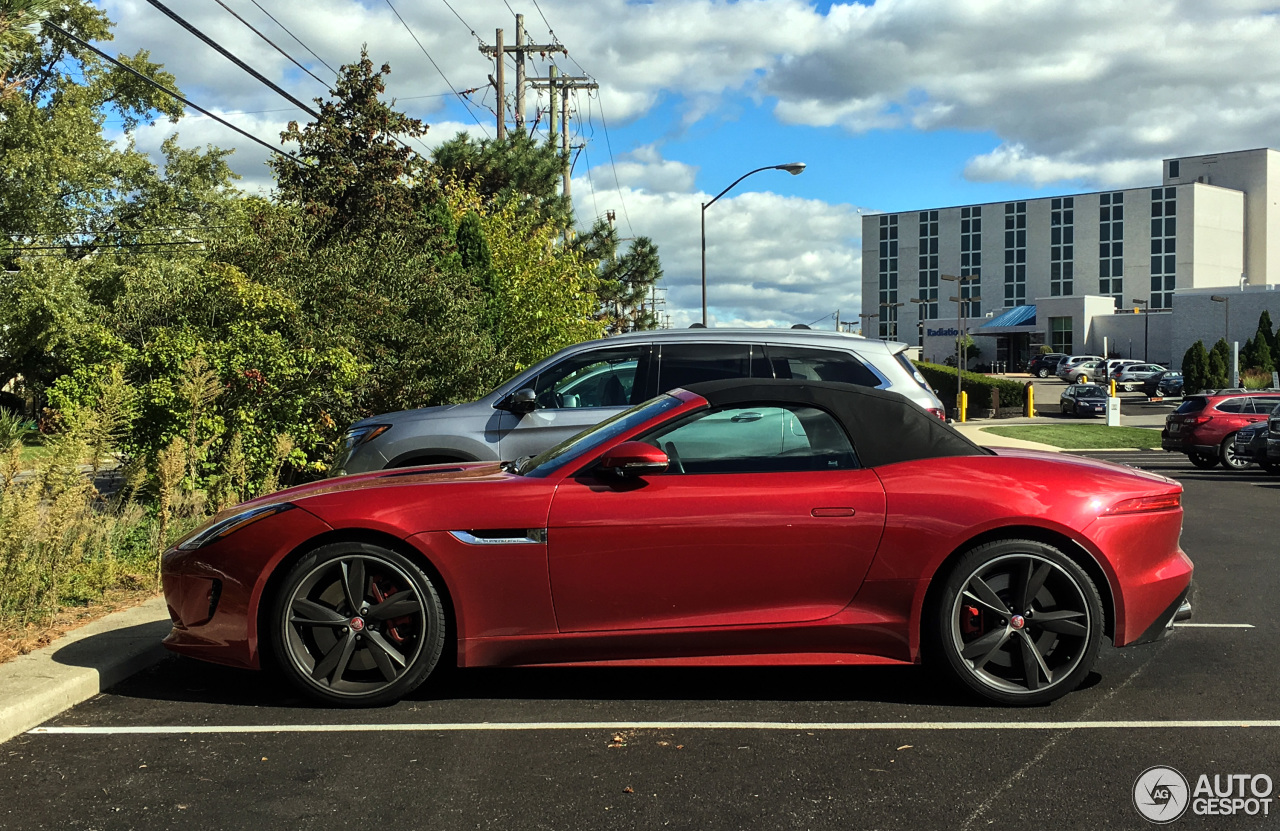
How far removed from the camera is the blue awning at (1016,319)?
94.4 meters

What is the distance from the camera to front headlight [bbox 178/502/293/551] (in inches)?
193

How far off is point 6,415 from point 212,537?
265cm

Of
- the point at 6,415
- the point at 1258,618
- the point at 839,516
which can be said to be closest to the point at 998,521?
the point at 839,516

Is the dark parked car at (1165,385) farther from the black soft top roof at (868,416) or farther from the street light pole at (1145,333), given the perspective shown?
the black soft top roof at (868,416)

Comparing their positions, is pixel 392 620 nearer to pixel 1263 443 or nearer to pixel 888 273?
pixel 1263 443

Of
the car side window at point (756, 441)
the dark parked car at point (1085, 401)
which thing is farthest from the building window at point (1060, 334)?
the car side window at point (756, 441)

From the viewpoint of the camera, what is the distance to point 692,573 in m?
4.73

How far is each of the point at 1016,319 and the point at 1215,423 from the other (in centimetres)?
7769

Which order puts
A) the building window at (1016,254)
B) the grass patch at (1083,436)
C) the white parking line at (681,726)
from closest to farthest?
the white parking line at (681,726), the grass patch at (1083,436), the building window at (1016,254)

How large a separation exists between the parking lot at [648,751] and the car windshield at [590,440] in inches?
41.9

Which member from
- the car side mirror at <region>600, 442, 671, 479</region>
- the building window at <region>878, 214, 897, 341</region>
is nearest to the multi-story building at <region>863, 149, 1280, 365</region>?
the building window at <region>878, 214, 897, 341</region>

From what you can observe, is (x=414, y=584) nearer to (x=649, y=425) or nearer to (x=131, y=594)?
(x=649, y=425)

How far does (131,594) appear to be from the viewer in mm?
6957

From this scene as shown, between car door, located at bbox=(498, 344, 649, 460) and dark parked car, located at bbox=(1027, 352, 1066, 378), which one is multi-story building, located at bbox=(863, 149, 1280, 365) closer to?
dark parked car, located at bbox=(1027, 352, 1066, 378)
